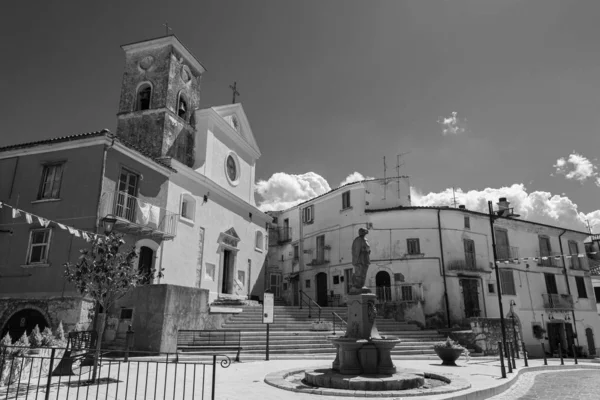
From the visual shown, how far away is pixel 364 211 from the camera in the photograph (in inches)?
1181

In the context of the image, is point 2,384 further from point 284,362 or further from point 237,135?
point 237,135

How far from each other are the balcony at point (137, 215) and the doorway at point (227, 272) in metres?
5.52

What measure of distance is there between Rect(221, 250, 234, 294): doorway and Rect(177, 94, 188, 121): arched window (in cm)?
817

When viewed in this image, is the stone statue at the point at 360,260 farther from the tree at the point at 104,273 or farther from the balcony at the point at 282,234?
the balcony at the point at 282,234

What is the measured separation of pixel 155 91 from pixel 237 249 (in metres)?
9.90

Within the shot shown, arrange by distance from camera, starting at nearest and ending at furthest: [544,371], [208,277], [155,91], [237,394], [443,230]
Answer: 1. [237,394]
2. [544,371]
3. [208,277]
4. [155,91]
5. [443,230]

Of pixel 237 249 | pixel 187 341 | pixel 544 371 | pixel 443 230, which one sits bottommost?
pixel 544 371

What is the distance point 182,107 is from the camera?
2458cm


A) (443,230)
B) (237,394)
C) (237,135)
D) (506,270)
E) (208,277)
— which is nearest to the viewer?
(237,394)

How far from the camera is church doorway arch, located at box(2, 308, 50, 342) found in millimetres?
14867

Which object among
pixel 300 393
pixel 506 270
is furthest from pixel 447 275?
pixel 300 393

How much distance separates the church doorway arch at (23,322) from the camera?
14.9 metres

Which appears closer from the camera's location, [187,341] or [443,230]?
[187,341]

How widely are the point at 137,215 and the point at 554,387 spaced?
15243 mm
